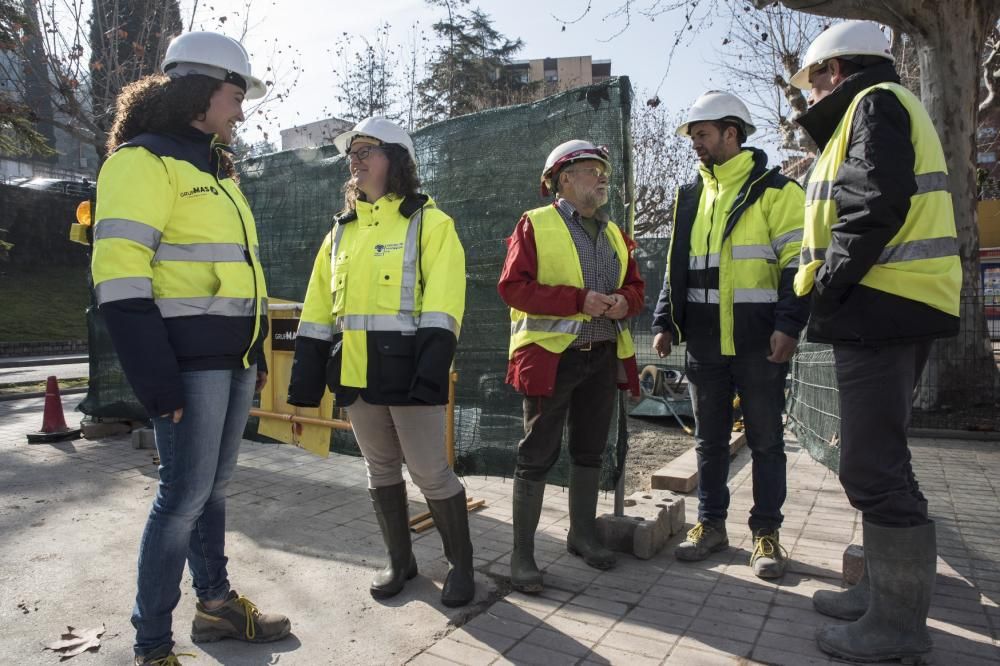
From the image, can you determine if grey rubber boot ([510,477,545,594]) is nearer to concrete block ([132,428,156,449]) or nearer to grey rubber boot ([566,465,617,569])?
grey rubber boot ([566,465,617,569])

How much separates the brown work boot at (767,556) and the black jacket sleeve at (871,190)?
5.17ft

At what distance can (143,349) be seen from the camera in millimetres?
2543

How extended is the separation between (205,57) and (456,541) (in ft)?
7.61

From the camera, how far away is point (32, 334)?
82.7ft

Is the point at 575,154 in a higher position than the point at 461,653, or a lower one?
higher

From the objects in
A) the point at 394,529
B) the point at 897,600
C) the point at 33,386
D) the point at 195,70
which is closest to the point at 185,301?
the point at 195,70

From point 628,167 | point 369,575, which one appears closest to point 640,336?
point 628,167

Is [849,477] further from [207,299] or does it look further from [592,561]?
[207,299]

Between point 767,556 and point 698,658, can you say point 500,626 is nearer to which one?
point 698,658

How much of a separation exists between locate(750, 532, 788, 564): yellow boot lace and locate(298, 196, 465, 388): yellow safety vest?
192 centimetres

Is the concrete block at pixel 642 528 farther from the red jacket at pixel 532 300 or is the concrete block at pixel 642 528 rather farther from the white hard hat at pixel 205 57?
the white hard hat at pixel 205 57

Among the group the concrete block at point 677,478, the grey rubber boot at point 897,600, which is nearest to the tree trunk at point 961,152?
the concrete block at point 677,478

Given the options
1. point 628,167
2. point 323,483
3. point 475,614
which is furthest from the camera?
point 323,483

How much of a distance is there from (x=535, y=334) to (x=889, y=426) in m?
1.60
